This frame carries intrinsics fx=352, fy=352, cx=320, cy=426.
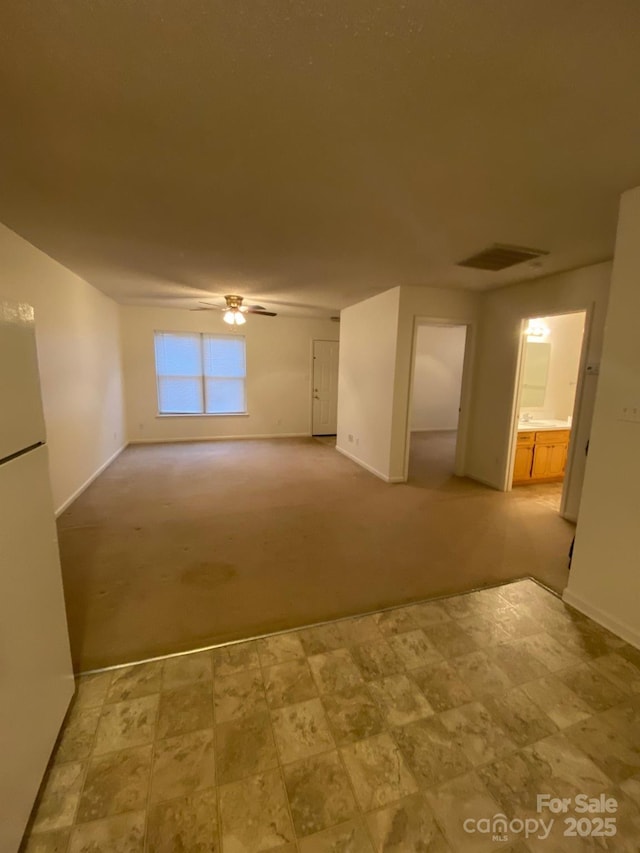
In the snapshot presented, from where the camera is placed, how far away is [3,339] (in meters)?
1.06

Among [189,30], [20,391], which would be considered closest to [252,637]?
[20,391]

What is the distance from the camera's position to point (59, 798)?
120 centimetres

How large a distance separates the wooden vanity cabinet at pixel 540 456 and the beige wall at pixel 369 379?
5.39 ft

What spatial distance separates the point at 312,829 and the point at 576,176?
3.00m

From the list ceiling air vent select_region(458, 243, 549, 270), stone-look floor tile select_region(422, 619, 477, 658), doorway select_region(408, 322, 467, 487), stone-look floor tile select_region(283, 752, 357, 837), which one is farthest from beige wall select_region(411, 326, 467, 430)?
stone-look floor tile select_region(283, 752, 357, 837)

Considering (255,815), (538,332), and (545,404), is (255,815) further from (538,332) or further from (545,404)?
(538,332)

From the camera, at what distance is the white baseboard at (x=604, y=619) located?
194cm

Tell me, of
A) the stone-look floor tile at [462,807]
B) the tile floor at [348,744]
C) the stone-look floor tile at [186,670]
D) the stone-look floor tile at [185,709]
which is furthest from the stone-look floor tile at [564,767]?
the stone-look floor tile at [186,670]

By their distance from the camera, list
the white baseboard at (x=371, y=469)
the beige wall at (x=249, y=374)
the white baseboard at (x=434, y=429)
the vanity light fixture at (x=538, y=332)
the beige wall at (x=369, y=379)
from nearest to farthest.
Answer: the beige wall at (x=369, y=379) → the white baseboard at (x=371, y=469) → the vanity light fixture at (x=538, y=332) → the beige wall at (x=249, y=374) → the white baseboard at (x=434, y=429)

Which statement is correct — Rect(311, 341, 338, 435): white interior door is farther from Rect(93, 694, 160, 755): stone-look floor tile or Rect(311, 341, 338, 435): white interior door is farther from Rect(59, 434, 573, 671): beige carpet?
Rect(93, 694, 160, 755): stone-look floor tile

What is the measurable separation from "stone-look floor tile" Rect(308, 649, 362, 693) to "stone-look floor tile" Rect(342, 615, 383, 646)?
3.9 inches

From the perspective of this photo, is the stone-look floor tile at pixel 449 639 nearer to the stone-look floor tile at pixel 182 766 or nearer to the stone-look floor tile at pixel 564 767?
the stone-look floor tile at pixel 564 767

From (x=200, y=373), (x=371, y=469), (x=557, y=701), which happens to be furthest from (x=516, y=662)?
(x=200, y=373)

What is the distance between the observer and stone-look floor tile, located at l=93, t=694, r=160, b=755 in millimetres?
1382
